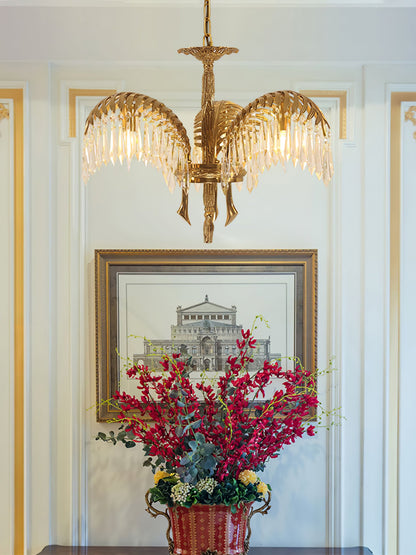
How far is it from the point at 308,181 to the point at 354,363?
2.36 feet

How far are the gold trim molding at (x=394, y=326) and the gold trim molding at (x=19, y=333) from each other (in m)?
1.40

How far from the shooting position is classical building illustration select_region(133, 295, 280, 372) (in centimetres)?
212

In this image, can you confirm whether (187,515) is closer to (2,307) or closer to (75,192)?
(2,307)

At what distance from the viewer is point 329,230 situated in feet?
7.07

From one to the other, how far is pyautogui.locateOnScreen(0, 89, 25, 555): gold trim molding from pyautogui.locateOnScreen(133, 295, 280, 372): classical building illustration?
0.45 metres

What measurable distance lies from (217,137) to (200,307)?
0.98m

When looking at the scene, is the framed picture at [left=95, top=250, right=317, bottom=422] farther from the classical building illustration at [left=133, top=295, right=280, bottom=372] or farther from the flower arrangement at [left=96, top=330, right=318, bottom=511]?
the flower arrangement at [left=96, top=330, right=318, bottom=511]

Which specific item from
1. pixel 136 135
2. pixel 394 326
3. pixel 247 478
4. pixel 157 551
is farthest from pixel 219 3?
pixel 157 551

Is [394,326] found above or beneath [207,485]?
above

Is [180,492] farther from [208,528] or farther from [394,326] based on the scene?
[394,326]

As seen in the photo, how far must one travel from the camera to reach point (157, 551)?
80.0 inches

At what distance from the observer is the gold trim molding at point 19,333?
7.00ft

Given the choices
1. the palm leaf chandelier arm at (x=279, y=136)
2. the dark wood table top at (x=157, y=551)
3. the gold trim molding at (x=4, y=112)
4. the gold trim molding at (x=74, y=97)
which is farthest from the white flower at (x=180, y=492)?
the gold trim molding at (x=4, y=112)

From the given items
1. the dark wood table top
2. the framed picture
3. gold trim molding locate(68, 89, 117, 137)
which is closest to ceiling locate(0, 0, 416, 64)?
gold trim molding locate(68, 89, 117, 137)
